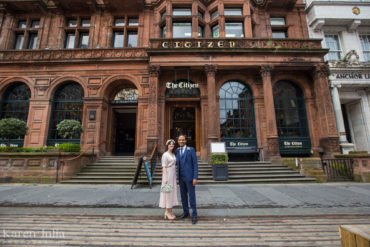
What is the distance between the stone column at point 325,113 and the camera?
11531 millimetres

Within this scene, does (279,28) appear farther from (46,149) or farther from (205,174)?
(46,149)

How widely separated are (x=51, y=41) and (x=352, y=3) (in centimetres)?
2500

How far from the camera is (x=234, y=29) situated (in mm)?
14531

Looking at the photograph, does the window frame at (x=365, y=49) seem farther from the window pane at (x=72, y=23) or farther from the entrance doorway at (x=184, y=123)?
the window pane at (x=72, y=23)

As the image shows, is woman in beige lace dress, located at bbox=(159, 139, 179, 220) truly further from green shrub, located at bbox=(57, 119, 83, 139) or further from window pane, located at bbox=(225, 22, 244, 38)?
window pane, located at bbox=(225, 22, 244, 38)

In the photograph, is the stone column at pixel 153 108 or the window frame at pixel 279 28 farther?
the window frame at pixel 279 28

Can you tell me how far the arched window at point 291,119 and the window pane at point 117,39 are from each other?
43.8ft

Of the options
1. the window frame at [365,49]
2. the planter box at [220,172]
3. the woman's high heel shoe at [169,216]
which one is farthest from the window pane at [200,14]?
the woman's high heel shoe at [169,216]

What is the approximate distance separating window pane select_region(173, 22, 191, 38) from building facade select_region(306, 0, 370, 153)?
33.7ft

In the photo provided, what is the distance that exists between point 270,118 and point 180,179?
9.66 m

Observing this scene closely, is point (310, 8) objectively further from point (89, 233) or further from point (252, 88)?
point (89, 233)

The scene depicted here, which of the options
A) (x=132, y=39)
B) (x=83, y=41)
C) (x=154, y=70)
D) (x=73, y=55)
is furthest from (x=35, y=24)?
(x=154, y=70)

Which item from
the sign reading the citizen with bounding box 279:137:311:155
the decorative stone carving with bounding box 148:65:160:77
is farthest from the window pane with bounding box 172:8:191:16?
the sign reading the citizen with bounding box 279:137:311:155

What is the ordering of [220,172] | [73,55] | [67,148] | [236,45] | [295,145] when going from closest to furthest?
[220,172] < [67,148] < [236,45] < [295,145] < [73,55]
